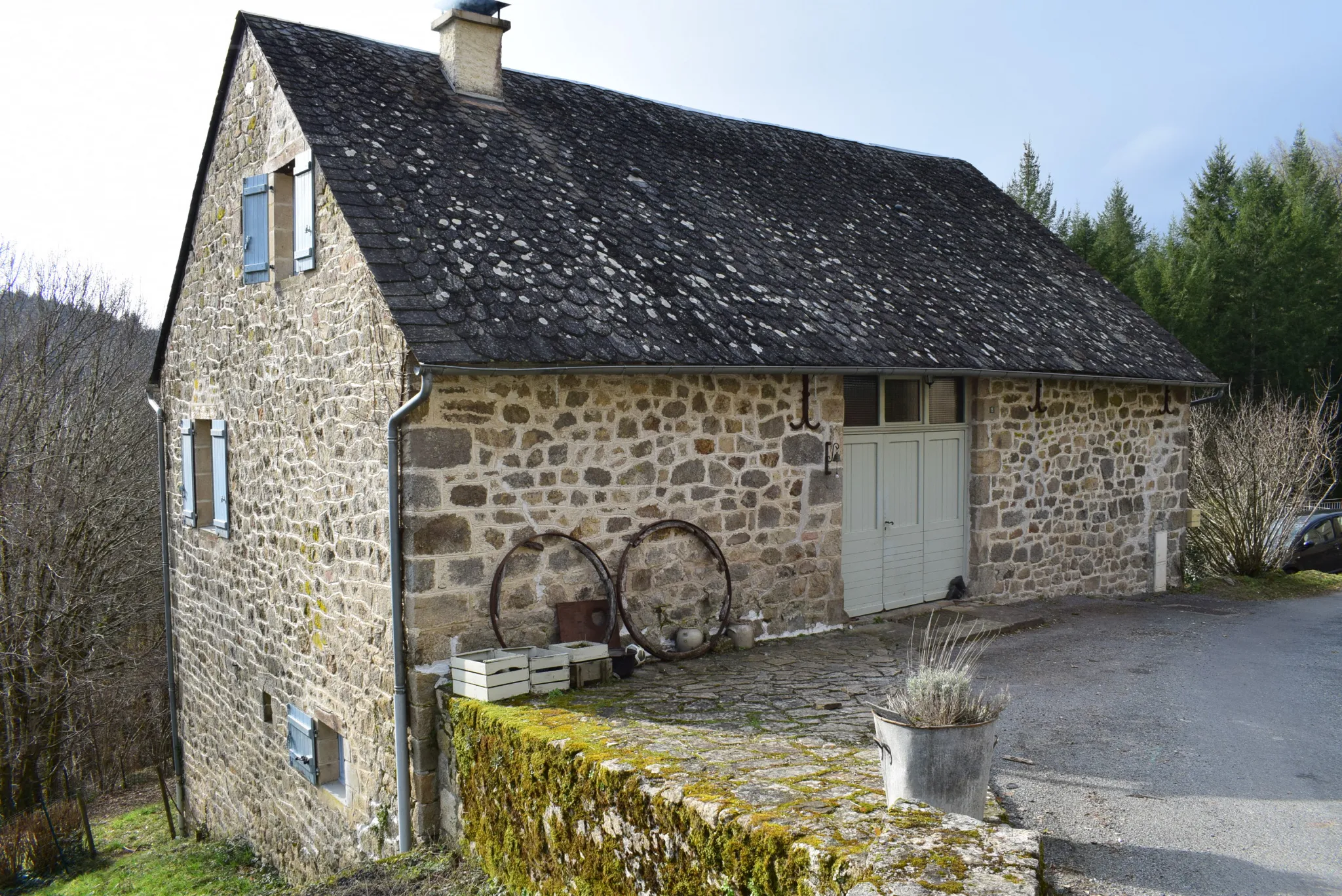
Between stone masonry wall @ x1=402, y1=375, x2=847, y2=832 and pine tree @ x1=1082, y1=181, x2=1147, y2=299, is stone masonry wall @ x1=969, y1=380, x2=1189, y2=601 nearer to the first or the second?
stone masonry wall @ x1=402, y1=375, x2=847, y2=832

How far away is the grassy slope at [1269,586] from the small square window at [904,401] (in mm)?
5677

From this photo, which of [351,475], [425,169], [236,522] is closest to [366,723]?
[351,475]

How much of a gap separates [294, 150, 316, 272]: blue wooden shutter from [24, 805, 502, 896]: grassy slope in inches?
171

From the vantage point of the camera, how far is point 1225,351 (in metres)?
25.1

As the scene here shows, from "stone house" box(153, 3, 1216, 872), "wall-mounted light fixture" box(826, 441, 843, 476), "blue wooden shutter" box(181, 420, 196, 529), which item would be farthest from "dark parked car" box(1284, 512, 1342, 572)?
"blue wooden shutter" box(181, 420, 196, 529)

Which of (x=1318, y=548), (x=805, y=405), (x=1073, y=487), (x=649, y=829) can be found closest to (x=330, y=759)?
(x=649, y=829)

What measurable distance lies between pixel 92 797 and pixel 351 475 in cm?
1345

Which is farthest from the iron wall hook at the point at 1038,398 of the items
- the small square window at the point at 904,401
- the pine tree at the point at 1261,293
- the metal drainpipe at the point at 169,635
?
the pine tree at the point at 1261,293

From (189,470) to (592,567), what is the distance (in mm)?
5518

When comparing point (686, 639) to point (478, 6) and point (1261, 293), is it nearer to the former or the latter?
point (478, 6)

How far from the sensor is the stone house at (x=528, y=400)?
21.3 ft

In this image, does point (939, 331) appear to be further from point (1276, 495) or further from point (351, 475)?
point (1276, 495)

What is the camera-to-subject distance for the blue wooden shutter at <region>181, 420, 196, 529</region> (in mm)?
10117

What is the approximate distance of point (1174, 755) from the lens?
584 centimetres
